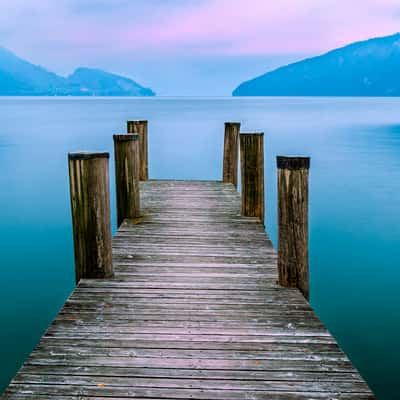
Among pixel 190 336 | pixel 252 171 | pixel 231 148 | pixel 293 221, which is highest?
pixel 231 148

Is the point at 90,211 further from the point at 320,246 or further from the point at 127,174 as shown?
the point at 320,246

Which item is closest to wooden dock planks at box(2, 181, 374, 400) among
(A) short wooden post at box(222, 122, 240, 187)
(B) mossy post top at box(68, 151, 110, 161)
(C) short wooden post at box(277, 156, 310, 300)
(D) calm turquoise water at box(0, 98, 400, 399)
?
(C) short wooden post at box(277, 156, 310, 300)

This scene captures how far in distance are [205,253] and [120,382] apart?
Answer: 2.53 metres

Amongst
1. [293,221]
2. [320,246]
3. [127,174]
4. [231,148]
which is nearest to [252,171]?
[127,174]

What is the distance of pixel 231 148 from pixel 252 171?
2.75 metres

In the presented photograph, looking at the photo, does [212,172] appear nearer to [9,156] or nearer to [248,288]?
[9,156]

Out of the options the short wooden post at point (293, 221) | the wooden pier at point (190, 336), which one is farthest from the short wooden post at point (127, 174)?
the short wooden post at point (293, 221)

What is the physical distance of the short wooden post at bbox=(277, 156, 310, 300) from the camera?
4023mm

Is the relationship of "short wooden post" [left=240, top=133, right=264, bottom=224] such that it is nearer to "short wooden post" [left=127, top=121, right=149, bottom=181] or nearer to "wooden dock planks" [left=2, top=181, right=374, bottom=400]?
"wooden dock planks" [left=2, top=181, right=374, bottom=400]

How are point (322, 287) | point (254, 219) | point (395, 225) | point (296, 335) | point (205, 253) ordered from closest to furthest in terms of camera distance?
point (296, 335)
point (205, 253)
point (254, 219)
point (322, 287)
point (395, 225)

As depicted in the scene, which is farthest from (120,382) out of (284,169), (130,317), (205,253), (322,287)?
(322,287)

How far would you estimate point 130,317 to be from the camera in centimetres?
357

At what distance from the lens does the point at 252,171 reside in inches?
259

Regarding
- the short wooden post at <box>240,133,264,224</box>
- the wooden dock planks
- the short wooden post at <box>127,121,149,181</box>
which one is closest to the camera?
the wooden dock planks
